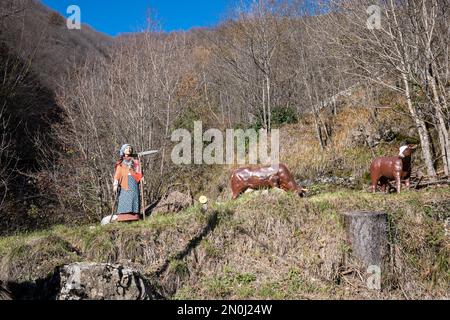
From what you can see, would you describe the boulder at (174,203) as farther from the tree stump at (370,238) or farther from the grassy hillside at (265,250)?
the tree stump at (370,238)

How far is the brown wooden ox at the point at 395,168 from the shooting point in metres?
7.09

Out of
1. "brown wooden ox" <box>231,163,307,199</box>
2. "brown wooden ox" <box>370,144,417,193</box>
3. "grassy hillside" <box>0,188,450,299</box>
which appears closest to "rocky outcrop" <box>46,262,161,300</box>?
"grassy hillside" <box>0,188,450,299</box>

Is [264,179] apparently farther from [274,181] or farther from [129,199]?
[129,199]

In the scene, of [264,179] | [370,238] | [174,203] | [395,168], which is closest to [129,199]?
[174,203]

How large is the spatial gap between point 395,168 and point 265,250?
267 cm

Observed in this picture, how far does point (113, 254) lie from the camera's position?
20.3 ft

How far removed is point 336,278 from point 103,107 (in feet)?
27.1

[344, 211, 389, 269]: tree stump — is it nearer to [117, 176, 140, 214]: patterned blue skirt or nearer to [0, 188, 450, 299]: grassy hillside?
[0, 188, 450, 299]: grassy hillside

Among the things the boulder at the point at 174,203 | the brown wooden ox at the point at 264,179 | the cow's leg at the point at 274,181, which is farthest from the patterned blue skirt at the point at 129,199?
the cow's leg at the point at 274,181

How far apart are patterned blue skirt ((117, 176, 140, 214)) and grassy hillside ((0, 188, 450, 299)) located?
20.5 inches

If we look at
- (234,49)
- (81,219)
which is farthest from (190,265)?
(234,49)

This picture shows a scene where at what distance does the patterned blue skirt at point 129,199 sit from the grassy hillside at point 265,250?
519mm

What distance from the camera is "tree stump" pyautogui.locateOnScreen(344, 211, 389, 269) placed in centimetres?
592

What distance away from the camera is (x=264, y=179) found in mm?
7641
